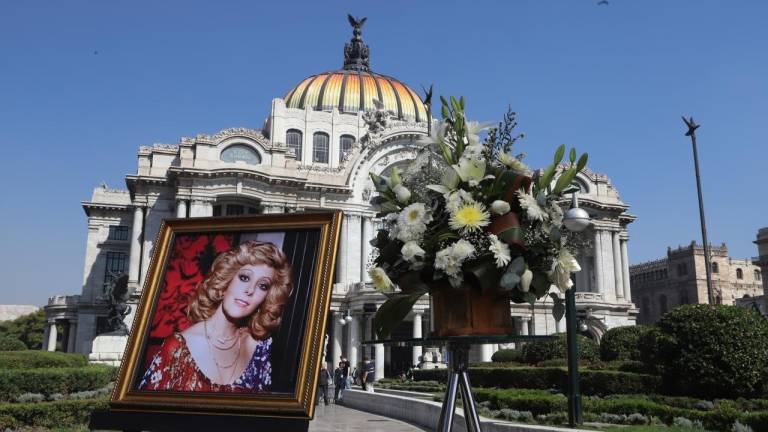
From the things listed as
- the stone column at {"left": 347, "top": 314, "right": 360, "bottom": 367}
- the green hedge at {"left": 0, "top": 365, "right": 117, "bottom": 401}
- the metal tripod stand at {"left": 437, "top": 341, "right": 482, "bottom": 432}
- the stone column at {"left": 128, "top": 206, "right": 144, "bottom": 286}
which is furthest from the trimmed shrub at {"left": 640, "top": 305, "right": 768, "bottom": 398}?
the stone column at {"left": 128, "top": 206, "right": 144, "bottom": 286}

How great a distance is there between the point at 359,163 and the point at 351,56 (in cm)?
4019

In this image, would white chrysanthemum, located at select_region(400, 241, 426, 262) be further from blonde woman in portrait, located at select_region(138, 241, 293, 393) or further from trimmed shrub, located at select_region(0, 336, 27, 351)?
trimmed shrub, located at select_region(0, 336, 27, 351)

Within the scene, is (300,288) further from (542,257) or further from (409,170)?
(542,257)

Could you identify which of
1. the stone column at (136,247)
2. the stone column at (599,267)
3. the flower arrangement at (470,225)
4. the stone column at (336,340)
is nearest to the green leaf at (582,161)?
the flower arrangement at (470,225)

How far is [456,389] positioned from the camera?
16.4 feet

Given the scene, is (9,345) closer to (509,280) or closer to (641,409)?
(641,409)

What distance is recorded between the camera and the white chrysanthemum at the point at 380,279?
5051mm

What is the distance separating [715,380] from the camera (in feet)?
55.0

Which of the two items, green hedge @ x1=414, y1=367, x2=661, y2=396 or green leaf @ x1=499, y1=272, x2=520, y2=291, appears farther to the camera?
green hedge @ x1=414, y1=367, x2=661, y2=396

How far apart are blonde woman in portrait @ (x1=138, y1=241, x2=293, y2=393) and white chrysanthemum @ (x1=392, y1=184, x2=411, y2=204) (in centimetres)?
125

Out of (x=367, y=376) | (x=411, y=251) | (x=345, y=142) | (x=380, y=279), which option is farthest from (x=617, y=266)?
(x=411, y=251)

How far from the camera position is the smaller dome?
232ft

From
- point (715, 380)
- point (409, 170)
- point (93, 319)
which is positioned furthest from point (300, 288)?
point (93, 319)

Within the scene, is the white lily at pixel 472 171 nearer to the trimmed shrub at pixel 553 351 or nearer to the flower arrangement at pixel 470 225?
the flower arrangement at pixel 470 225
